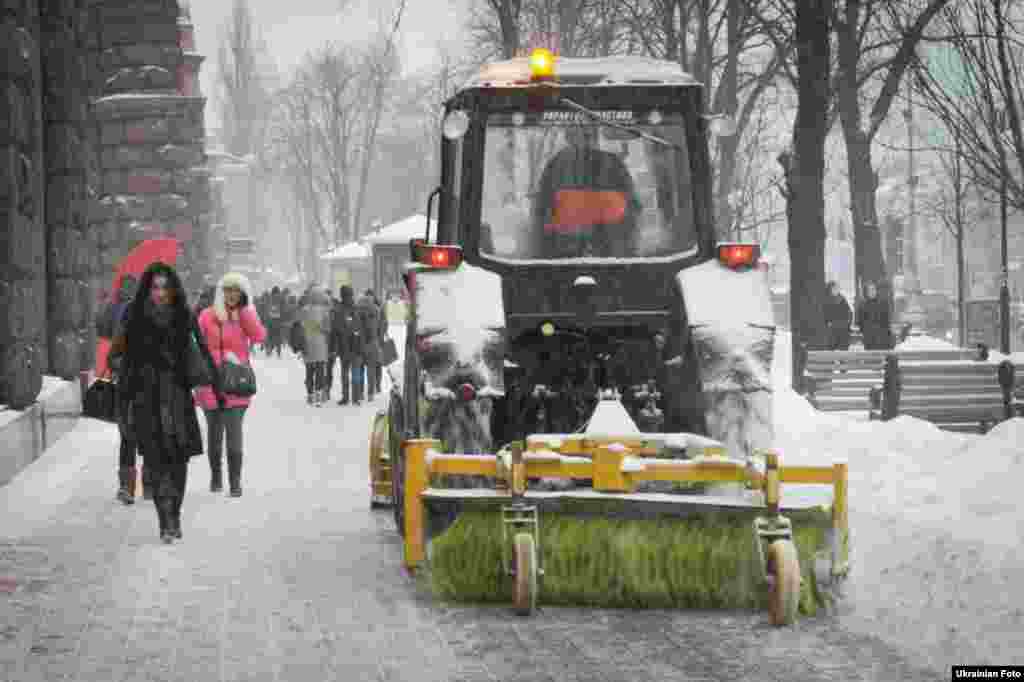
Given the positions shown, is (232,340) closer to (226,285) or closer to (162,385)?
(226,285)

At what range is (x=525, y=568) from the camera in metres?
8.26

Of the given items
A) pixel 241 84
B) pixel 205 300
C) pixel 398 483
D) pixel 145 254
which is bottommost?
pixel 398 483

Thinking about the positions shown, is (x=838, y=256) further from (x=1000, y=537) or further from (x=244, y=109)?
(x=1000, y=537)

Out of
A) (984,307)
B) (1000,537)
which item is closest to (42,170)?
(1000,537)

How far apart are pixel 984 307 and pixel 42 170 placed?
22.7 m

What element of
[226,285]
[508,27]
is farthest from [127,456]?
[508,27]

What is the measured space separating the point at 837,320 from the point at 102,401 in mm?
16602

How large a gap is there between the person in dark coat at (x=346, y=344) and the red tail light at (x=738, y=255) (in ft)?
50.2

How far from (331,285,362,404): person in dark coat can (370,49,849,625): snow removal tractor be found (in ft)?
45.9

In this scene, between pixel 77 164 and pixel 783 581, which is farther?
pixel 77 164

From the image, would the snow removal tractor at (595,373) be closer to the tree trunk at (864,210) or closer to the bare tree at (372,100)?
the tree trunk at (864,210)

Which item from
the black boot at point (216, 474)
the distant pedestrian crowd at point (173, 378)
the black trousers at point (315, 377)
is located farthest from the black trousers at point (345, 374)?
the black boot at point (216, 474)

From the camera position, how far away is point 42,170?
1934 centimetres

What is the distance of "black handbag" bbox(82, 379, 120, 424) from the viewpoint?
12.1 metres
